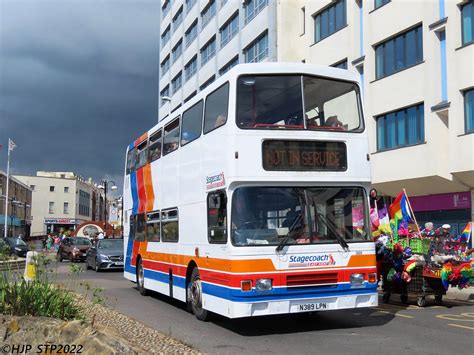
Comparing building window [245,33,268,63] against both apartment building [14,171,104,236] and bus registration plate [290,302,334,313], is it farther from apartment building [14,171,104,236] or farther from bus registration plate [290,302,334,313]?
apartment building [14,171,104,236]

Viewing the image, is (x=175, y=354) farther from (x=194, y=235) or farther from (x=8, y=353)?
(x=194, y=235)

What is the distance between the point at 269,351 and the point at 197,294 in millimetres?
3068

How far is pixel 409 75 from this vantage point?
23844 mm

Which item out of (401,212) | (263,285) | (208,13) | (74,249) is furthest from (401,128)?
(208,13)

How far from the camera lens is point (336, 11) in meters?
29.3

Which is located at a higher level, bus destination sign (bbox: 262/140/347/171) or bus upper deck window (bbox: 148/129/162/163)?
bus upper deck window (bbox: 148/129/162/163)

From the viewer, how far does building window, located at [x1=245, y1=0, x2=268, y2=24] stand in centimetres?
3675

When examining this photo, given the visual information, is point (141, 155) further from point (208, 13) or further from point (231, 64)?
point (208, 13)

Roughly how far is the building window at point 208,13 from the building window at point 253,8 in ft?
27.4

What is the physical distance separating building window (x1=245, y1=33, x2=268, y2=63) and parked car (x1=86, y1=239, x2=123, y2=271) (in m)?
15.9

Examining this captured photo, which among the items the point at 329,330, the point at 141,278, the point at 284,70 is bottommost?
the point at 329,330

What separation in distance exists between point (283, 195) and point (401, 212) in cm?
683

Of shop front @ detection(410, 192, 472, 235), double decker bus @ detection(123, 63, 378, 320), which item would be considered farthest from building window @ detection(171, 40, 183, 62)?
double decker bus @ detection(123, 63, 378, 320)

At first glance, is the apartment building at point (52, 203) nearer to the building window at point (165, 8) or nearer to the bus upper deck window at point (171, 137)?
the building window at point (165, 8)
